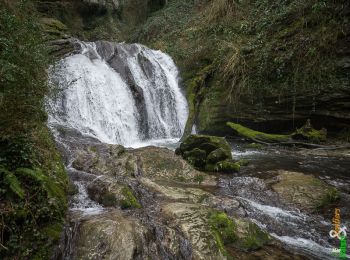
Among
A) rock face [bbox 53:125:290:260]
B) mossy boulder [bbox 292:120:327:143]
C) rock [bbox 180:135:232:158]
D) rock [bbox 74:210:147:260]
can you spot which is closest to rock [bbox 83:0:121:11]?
rock [bbox 180:135:232:158]

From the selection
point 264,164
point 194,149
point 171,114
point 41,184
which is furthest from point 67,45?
point 41,184

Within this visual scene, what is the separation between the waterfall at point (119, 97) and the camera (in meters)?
11.8

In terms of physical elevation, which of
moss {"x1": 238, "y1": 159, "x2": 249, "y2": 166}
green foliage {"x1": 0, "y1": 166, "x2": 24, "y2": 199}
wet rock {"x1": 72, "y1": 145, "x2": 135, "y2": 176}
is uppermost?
green foliage {"x1": 0, "y1": 166, "x2": 24, "y2": 199}

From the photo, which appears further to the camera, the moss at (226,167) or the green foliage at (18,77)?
the moss at (226,167)

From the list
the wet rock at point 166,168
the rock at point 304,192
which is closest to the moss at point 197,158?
the wet rock at point 166,168

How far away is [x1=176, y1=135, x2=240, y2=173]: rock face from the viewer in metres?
→ 7.77

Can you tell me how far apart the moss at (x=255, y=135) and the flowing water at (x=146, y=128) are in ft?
1.76

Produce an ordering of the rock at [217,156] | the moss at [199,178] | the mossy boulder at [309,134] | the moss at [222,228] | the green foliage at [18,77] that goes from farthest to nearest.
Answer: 1. the mossy boulder at [309,134]
2. the rock at [217,156]
3. the moss at [199,178]
4. the moss at [222,228]
5. the green foliage at [18,77]

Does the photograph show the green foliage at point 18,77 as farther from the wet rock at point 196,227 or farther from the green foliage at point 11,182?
the wet rock at point 196,227

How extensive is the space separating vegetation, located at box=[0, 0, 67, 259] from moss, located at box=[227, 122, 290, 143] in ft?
23.7

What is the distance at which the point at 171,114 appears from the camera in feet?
43.9

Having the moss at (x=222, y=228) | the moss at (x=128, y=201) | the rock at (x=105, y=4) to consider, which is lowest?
the moss at (x=222, y=228)

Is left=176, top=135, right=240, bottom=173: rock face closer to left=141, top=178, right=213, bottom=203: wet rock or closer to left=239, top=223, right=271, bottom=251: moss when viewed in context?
left=141, top=178, right=213, bottom=203: wet rock

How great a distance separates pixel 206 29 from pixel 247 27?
9.10ft
